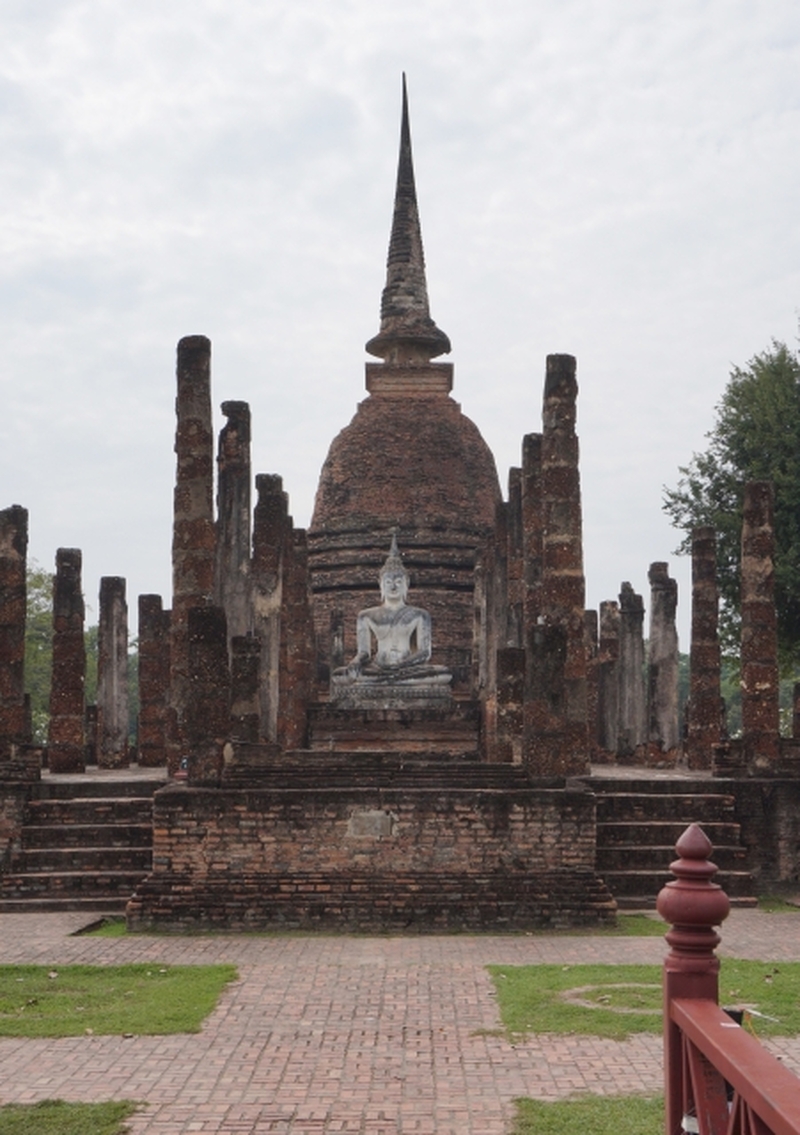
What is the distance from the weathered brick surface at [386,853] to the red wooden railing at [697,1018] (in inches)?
290

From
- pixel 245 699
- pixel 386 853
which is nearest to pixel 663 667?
pixel 245 699

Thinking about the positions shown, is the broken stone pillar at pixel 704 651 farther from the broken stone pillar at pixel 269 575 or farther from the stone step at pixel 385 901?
the stone step at pixel 385 901

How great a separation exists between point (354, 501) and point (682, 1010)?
27764mm

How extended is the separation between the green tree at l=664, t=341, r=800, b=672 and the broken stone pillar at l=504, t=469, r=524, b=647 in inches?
124

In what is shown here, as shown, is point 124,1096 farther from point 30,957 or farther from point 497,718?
point 497,718

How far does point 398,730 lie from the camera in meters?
22.7

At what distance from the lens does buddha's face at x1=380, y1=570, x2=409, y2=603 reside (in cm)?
2600

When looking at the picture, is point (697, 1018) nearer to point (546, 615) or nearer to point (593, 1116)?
point (593, 1116)

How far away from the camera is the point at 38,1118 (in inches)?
220

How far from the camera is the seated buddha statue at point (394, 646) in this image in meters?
24.5

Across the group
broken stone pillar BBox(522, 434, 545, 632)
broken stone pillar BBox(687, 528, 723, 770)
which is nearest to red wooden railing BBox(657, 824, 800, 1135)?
broken stone pillar BBox(522, 434, 545, 632)

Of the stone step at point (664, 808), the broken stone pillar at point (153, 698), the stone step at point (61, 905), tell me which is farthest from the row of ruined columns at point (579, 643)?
the broken stone pillar at point (153, 698)

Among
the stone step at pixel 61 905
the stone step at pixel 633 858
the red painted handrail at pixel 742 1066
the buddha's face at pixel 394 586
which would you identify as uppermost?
the buddha's face at pixel 394 586

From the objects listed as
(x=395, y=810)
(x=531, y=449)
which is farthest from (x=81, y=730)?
(x=395, y=810)
